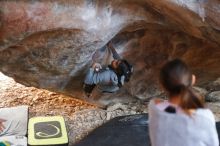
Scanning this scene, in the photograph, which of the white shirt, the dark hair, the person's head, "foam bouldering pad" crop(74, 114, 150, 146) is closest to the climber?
the person's head

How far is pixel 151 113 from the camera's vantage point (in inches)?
68.4

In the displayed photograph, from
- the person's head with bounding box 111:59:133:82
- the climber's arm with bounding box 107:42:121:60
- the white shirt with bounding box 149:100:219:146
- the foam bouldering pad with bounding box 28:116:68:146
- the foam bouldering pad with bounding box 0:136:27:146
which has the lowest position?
the foam bouldering pad with bounding box 0:136:27:146

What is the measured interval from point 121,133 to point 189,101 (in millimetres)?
1465

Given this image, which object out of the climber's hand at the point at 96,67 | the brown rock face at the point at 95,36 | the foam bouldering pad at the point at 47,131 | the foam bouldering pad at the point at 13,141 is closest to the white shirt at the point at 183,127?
the brown rock face at the point at 95,36

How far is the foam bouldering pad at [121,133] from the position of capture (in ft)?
9.47

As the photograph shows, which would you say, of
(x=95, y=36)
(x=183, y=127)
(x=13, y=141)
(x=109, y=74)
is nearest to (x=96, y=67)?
(x=109, y=74)

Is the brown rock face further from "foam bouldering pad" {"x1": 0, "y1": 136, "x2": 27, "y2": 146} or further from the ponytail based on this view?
the ponytail

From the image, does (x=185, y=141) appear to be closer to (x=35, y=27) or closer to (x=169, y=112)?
(x=169, y=112)

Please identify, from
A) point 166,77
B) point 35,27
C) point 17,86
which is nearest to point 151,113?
point 166,77

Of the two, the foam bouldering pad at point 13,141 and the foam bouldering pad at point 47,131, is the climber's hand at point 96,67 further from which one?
the foam bouldering pad at point 13,141

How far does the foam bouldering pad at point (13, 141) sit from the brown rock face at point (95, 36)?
41cm

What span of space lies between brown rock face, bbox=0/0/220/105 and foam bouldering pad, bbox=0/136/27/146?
41 centimetres

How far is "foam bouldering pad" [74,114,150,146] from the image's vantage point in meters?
2.89

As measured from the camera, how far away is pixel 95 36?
2.72 meters
